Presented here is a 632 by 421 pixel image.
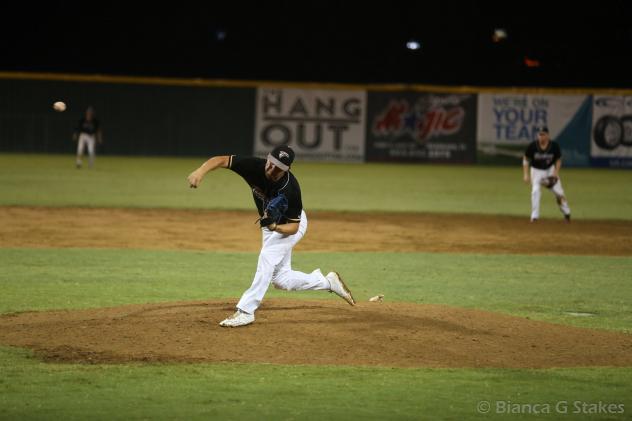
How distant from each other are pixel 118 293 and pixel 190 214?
9332 mm

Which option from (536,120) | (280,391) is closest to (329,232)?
(280,391)

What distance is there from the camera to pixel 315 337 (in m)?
8.99

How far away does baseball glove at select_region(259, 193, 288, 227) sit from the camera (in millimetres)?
8961

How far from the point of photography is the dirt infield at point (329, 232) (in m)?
16.8

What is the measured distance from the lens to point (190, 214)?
69.2 ft

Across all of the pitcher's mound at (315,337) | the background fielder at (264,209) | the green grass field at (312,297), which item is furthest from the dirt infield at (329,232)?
the background fielder at (264,209)

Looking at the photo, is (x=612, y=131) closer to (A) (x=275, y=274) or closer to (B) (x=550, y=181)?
(B) (x=550, y=181)

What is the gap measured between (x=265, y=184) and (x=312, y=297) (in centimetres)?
314

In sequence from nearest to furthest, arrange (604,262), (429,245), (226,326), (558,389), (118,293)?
(558,389), (226,326), (118,293), (604,262), (429,245)

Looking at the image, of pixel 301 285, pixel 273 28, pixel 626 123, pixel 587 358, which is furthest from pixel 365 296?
pixel 273 28

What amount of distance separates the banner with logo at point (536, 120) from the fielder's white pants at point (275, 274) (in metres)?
29.9

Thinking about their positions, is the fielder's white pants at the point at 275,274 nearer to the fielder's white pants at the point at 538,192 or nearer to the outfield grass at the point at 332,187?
the fielder's white pants at the point at 538,192

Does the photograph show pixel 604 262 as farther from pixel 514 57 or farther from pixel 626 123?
pixel 514 57

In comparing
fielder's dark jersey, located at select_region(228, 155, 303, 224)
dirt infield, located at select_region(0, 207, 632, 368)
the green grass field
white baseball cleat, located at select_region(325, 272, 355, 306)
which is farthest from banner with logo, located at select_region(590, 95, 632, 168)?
fielder's dark jersey, located at select_region(228, 155, 303, 224)
